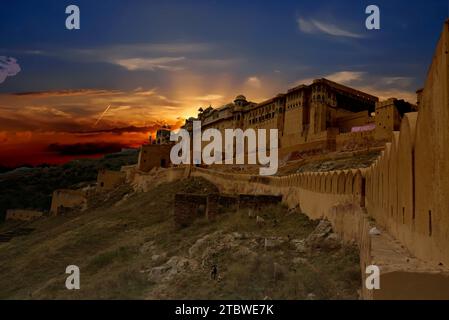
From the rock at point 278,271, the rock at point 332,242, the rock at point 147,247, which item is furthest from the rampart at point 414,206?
the rock at point 147,247

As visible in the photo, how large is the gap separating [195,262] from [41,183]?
187 feet

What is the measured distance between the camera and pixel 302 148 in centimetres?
3834

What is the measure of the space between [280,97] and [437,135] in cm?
4110

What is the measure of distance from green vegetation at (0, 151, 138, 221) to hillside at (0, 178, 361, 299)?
105 feet

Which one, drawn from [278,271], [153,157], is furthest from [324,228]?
[153,157]

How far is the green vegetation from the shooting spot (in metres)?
50.1

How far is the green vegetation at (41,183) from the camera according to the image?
50.1 metres

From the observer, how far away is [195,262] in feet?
33.2

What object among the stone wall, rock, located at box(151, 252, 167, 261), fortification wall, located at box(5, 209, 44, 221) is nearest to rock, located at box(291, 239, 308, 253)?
rock, located at box(151, 252, 167, 261)

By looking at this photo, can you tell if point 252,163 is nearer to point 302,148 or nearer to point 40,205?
point 302,148

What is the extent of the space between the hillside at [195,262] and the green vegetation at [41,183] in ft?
105

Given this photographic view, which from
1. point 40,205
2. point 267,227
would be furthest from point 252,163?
point 267,227

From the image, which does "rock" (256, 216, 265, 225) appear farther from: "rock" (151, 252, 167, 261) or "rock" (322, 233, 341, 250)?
"rock" (322, 233, 341, 250)
